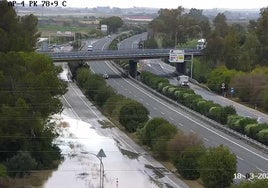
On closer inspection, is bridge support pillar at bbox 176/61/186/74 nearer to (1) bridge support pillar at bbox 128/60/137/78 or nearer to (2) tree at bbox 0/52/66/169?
(1) bridge support pillar at bbox 128/60/137/78

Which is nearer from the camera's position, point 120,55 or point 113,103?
point 113,103

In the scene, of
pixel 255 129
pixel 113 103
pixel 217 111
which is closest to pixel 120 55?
pixel 113 103

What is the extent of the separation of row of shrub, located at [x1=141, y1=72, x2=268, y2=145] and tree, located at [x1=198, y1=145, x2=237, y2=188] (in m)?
7.17

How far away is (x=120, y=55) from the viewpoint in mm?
48750

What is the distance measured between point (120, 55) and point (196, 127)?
2007 cm

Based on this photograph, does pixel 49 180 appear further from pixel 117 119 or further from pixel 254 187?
pixel 117 119

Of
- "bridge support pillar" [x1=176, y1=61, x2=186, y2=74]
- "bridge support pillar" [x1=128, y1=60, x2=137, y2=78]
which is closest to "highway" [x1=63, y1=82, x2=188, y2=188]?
"bridge support pillar" [x1=128, y1=60, x2=137, y2=78]

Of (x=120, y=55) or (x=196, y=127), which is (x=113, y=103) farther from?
(x=120, y=55)

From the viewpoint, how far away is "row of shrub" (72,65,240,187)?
18766 millimetres

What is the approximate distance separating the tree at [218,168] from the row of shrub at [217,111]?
7168 millimetres

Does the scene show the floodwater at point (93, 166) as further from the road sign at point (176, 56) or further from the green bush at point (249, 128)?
the road sign at point (176, 56)

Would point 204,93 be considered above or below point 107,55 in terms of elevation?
below

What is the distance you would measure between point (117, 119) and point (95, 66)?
27059 millimetres

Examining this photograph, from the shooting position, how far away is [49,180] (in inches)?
819
